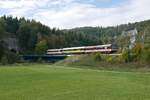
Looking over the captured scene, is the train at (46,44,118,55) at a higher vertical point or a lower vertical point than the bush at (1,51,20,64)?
higher

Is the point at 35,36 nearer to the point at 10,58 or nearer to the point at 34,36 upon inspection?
the point at 34,36

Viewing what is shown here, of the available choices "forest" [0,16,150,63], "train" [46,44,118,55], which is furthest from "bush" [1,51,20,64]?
"forest" [0,16,150,63]

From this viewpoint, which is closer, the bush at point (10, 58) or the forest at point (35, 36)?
the bush at point (10, 58)

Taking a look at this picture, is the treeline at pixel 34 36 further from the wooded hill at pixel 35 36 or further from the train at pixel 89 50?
the train at pixel 89 50

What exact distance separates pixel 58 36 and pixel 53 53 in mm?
26906

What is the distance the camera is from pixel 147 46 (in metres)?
64.6

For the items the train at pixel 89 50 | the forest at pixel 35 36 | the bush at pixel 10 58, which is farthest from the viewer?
the forest at pixel 35 36

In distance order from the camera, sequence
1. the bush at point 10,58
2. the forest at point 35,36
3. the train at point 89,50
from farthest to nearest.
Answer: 1. the forest at point 35,36
2. the bush at point 10,58
3. the train at point 89,50

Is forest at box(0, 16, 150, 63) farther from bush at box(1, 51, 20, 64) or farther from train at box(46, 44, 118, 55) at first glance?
bush at box(1, 51, 20, 64)

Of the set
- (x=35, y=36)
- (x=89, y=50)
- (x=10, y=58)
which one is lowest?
(x=10, y=58)

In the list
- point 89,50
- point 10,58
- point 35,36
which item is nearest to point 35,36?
point 35,36

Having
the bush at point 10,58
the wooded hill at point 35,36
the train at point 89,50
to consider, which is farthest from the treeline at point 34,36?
the bush at point 10,58

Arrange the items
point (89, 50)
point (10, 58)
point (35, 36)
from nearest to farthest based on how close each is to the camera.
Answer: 1. point (89, 50)
2. point (10, 58)
3. point (35, 36)

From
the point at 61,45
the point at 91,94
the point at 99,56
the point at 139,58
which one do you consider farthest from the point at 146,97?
the point at 61,45
